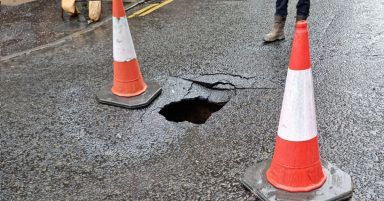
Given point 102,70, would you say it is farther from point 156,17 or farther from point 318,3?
point 318,3

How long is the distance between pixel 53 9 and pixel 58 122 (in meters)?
4.50

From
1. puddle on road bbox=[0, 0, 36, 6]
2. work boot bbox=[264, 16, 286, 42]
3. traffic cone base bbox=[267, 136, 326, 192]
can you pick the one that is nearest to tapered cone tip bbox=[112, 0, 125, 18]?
traffic cone base bbox=[267, 136, 326, 192]

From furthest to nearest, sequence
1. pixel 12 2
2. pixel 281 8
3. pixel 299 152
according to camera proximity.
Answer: pixel 12 2, pixel 281 8, pixel 299 152

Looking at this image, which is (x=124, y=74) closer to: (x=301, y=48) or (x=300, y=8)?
(x=301, y=48)

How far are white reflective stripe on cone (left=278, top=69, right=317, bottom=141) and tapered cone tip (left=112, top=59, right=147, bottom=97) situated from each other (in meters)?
1.85

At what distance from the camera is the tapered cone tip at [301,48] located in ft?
8.54

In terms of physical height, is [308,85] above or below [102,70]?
above

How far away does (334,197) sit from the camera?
2.74 m

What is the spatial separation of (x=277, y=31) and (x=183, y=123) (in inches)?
94.0

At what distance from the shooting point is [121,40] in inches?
162

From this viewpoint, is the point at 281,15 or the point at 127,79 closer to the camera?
the point at 127,79

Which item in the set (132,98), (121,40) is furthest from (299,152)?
(121,40)

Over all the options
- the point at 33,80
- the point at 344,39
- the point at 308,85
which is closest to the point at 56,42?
the point at 33,80

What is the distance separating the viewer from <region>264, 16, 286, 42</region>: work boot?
552 cm
